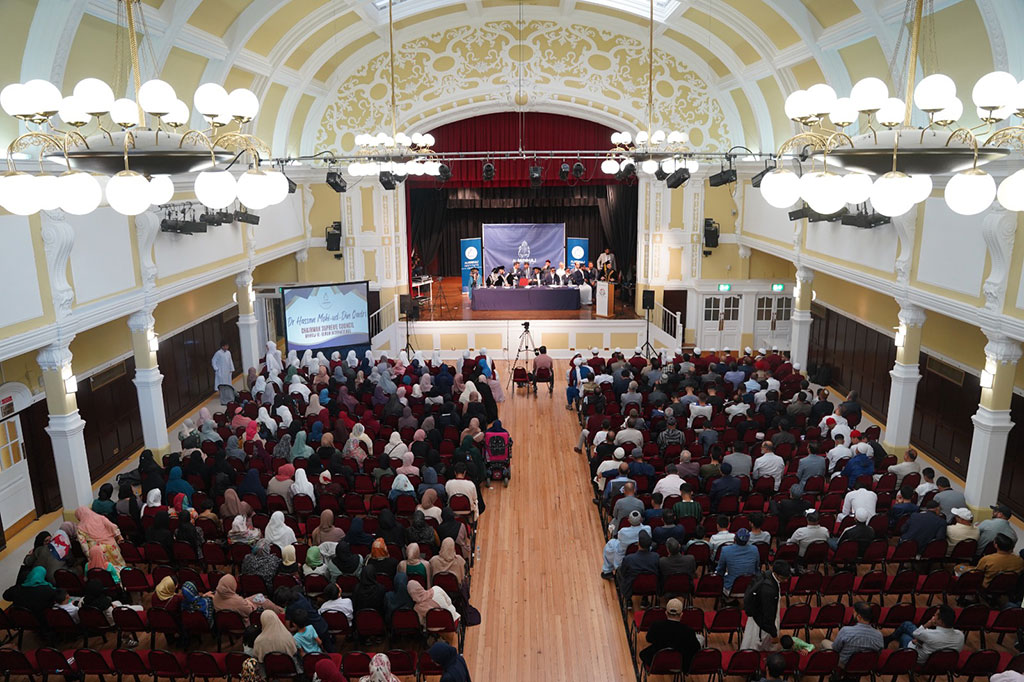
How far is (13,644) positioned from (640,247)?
704 inches

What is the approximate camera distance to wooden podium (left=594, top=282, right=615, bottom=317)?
2109 centimetres

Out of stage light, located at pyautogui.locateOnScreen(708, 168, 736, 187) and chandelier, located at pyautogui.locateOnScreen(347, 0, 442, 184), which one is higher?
chandelier, located at pyautogui.locateOnScreen(347, 0, 442, 184)

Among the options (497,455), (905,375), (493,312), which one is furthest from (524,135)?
(905,375)

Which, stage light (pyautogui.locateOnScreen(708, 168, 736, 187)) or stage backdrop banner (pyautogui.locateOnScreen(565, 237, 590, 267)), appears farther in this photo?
stage backdrop banner (pyautogui.locateOnScreen(565, 237, 590, 267))

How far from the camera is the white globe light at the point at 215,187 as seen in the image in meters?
3.94

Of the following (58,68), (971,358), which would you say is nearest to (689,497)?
(971,358)

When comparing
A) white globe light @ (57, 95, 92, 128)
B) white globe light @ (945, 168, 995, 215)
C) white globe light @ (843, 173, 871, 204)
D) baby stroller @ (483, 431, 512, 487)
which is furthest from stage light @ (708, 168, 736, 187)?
white globe light @ (57, 95, 92, 128)

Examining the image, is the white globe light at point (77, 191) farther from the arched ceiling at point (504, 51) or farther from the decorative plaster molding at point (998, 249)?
the decorative plaster molding at point (998, 249)

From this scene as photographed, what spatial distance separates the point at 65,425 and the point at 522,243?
18.0 meters

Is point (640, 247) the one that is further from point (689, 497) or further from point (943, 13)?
point (689, 497)

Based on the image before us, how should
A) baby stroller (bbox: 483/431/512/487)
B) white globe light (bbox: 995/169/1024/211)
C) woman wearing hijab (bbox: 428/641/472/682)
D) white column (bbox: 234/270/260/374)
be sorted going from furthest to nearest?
white column (bbox: 234/270/260/374) → baby stroller (bbox: 483/431/512/487) → woman wearing hijab (bbox: 428/641/472/682) → white globe light (bbox: 995/169/1024/211)

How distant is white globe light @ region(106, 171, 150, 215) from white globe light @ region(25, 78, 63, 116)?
40.0 inches

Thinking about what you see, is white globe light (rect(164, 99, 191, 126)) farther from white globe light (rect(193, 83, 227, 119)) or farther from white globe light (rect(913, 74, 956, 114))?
white globe light (rect(913, 74, 956, 114))

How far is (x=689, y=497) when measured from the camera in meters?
8.95
